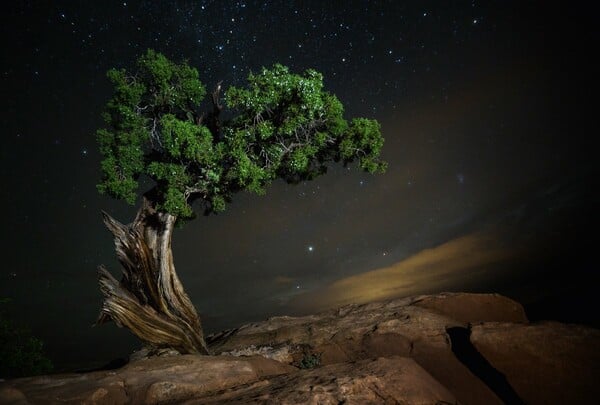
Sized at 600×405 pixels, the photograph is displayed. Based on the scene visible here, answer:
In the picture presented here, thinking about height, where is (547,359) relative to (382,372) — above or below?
below

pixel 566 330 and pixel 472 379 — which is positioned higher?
pixel 566 330

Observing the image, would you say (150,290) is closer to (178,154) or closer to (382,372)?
(178,154)

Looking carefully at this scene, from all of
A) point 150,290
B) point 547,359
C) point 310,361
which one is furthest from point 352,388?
point 150,290

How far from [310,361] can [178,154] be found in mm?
10271

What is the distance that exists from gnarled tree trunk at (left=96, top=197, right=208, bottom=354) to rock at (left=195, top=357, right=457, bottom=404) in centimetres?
728

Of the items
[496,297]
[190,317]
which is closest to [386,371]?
[190,317]

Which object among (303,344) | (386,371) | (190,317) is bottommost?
(303,344)

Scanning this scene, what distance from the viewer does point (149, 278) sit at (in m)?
14.3

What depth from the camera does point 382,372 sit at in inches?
301

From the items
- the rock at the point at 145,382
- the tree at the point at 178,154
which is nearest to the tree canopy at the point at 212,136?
the tree at the point at 178,154

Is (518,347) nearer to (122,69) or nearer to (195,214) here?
(195,214)

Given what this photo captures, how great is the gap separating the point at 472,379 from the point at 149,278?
1294 centimetres

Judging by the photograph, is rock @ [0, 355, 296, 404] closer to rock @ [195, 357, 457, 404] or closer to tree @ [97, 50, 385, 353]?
rock @ [195, 357, 457, 404]

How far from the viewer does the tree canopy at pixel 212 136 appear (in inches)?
552
